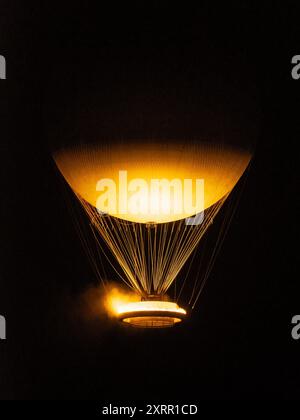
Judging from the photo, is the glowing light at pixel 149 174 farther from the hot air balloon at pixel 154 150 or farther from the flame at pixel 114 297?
the flame at pixel 114 297

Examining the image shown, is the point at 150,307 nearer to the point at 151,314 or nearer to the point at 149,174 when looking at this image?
the point at 151,314

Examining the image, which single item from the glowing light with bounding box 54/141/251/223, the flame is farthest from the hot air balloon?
the flame

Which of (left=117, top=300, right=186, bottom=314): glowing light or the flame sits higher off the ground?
the flame

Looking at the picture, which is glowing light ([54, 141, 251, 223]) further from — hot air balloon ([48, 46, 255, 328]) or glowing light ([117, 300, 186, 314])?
glowing light ([117, 300, 186, 314])

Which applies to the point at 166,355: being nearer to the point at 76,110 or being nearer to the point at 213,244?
the point at 213,244

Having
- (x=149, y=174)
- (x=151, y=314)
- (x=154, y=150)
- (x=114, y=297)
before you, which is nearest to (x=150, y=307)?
(x=151, y=314)

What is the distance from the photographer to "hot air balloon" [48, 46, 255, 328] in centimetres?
1609

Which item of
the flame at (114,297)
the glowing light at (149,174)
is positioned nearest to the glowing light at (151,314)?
the glowing light at (149,174)

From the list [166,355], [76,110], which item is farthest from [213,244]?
[76,110]

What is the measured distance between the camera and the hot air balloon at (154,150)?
1609 cm

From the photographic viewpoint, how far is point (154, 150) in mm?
16250

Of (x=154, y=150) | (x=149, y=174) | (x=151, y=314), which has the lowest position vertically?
(x=151, y=314)

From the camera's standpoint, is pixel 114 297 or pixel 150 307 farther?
pixel 114 297
